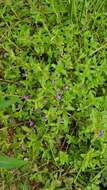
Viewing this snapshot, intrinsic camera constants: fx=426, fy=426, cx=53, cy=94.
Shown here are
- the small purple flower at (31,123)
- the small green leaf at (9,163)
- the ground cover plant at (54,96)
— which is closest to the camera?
the small green leaf at (9,163)

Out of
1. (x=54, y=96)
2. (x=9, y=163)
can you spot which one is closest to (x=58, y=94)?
(x=54, y=96)

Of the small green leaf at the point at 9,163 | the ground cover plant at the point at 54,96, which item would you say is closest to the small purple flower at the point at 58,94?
the ground cover plant at the point at 54,96

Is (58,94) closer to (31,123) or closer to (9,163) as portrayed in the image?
(31,123)

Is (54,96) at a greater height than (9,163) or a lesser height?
greater

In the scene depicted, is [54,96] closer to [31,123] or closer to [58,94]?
[58,94]

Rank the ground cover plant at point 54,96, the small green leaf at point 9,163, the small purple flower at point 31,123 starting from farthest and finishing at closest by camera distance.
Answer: the small purple flower at point 31,123
the ground cover plant at point 54,96
the small green leaf at point 9,163

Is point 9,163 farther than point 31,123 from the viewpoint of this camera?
No

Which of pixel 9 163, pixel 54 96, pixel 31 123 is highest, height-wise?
pixel 54 96

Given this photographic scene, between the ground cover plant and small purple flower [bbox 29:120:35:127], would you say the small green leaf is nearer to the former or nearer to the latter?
the ground cover plant

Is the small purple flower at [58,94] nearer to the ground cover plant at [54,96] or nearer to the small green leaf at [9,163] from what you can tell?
the ground cover plant at [54,96]
